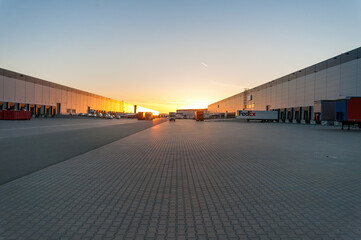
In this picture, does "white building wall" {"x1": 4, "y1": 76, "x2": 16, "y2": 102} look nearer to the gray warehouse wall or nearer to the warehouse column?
the warehouse column

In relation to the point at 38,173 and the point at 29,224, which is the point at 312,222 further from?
the point at 38,173

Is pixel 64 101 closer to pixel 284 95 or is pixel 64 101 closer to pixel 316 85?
pixel 284 95

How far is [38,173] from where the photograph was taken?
680 cm

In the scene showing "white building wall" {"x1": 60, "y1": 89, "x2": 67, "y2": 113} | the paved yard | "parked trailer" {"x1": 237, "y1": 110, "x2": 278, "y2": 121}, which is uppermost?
"white building wall" {"x1": 60, "y1": 89, "x2": 67, "y2": 113}

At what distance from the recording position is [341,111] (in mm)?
27250

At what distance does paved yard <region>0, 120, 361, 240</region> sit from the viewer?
348 cm

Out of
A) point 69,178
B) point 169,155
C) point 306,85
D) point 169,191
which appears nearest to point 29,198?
point 69,178

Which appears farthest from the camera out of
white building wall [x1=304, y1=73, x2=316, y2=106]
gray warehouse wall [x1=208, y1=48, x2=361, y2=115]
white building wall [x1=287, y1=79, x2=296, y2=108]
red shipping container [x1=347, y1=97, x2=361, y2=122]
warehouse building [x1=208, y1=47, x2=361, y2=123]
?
white building wall [x1=287, y1=79, x2=296, y2=108]

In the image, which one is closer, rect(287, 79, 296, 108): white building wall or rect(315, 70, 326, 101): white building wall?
rect(315, 70, 326, 101): white building wall

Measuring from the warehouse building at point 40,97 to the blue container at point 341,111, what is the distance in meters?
68.8

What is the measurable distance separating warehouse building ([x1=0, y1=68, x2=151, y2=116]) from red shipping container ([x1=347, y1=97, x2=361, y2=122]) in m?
69.7

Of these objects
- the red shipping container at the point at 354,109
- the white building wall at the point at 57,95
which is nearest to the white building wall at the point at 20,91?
the white building wall at the point at 57,95

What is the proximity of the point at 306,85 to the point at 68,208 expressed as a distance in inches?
2231

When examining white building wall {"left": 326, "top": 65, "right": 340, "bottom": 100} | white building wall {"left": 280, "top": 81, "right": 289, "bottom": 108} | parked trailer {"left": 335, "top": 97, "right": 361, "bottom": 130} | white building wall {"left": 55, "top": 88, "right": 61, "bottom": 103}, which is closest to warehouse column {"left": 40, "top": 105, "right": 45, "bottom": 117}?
white building wall {"left": 55, "top": 88, "right": 61, "bottom": 103}
